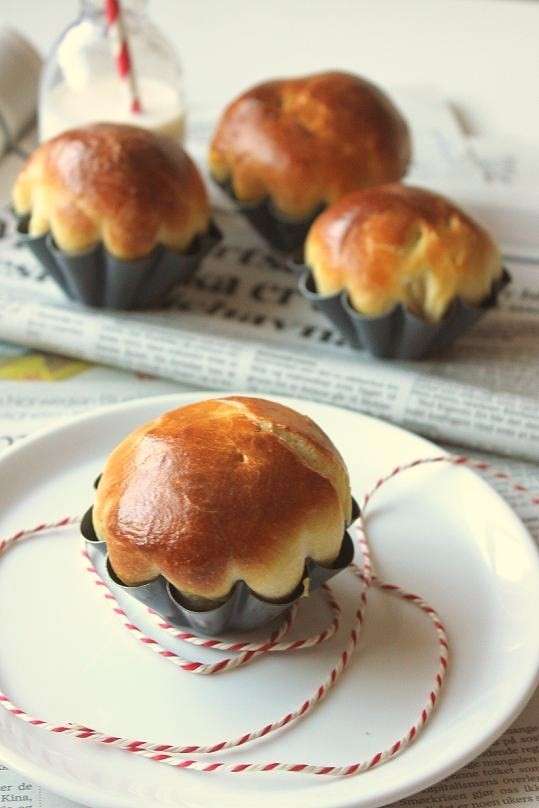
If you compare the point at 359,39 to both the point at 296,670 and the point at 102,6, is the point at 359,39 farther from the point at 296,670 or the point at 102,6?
the point at 296,670

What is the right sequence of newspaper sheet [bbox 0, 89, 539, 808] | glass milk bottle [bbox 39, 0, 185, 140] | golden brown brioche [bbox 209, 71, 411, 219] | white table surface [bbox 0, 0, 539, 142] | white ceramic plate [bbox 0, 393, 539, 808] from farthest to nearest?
white table surface [bbox 0, 0, 539, 142], glass milk bottle [bbox 39, 0, 185, 140], golden brown brioche [bbox 209, 71, 411, 219], newspaper sheet [bbox 0, 89, 539, 808], white ceramic plate [bbox 0, 393, 539, 808]

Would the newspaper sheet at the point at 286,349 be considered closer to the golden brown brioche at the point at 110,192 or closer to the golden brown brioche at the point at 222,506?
the golden brown brioche at the point at 110,192

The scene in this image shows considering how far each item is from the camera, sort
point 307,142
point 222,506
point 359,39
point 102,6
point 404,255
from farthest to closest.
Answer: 1. point 359,39
2. point 102,6
3. point 307,142
4. point 404,255
5. point 222,506

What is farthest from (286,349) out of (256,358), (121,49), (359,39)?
(359,39)

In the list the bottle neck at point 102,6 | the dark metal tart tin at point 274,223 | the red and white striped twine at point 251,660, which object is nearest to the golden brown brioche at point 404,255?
the dark metal tart tin at point 274,223

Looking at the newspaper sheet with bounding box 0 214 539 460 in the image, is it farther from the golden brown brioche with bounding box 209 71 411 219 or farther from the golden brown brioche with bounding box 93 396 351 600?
the golden brown brioche with bounding box 93 396 351 600

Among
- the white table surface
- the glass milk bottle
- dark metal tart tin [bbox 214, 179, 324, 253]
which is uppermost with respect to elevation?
the glass milk bottle

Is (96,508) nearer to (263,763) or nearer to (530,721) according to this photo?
(263,763)

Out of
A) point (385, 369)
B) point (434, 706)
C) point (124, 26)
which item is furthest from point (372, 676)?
point (124, 26)

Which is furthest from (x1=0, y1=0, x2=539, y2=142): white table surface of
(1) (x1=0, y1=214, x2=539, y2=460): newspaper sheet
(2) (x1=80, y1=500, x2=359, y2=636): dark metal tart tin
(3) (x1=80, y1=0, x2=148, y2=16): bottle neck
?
(2) (x1=80, y1=500, x2=359, y2=636): dark metal tart tin
